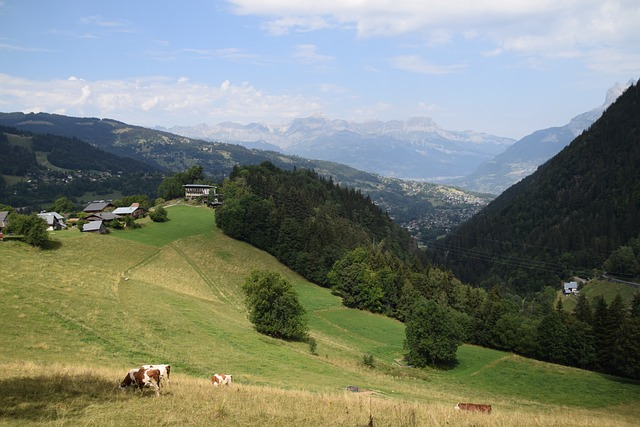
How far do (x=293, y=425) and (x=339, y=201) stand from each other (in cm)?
15205

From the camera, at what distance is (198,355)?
1405 inches

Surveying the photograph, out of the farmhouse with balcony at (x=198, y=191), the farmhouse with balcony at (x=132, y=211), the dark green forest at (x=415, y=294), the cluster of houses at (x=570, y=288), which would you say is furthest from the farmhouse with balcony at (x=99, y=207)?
the cluster of houses at (x=570, y=288)

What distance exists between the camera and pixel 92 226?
91438 millimetres

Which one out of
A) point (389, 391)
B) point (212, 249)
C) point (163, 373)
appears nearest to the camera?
point (163, 373)

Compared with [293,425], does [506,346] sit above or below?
below

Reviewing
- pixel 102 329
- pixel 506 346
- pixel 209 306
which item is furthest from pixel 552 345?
pixel 102 329

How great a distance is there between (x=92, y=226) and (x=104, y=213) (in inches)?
511

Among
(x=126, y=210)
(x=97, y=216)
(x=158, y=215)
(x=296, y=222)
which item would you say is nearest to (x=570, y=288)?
(x=296, y=222)

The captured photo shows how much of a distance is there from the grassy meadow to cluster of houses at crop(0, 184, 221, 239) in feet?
16.4

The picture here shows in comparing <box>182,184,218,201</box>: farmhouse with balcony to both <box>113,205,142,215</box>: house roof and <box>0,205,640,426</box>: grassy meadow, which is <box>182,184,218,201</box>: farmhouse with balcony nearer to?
Result: <box>113,205,142,215</box>: house roof

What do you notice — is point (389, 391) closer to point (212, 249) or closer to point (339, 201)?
point (212, 249)

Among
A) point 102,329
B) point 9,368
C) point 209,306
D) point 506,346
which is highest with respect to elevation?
point 9,368

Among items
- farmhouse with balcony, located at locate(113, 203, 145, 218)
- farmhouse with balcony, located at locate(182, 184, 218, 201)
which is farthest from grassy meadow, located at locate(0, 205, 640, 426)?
farmhouse with balcony, located at locate(182, 184, 218, 201)

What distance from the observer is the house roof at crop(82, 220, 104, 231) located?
90156mm
